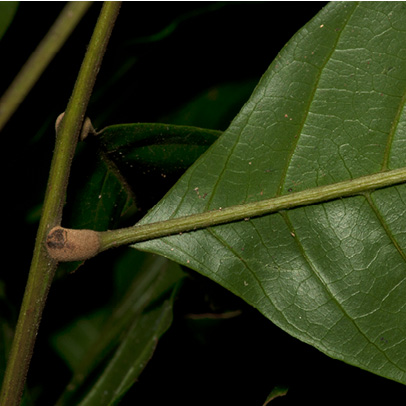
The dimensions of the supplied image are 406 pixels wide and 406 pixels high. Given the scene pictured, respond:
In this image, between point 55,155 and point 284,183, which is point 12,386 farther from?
point 284,183

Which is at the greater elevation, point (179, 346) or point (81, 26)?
point (81, 26)

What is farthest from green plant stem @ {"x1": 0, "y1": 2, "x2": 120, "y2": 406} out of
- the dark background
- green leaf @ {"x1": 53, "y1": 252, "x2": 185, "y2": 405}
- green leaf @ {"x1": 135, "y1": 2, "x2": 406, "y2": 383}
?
the dark background

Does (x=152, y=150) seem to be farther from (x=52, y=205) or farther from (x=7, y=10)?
(x=7, y=10)

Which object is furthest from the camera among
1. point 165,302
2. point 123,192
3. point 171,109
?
point 171,109

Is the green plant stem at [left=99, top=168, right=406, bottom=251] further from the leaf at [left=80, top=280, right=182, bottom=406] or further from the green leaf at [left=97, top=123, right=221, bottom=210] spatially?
the leaf at [left=80, top=280, right=182, bottom=406]

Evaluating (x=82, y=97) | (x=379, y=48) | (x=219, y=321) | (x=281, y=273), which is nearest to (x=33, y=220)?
(x=219, y=321)

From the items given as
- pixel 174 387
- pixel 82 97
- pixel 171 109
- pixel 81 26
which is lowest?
pixel 174 387

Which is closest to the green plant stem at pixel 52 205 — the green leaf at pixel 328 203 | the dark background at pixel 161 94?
the green leaf at pixel 328 203

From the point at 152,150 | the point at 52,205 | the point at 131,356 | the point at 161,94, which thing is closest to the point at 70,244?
the point at 52,205
